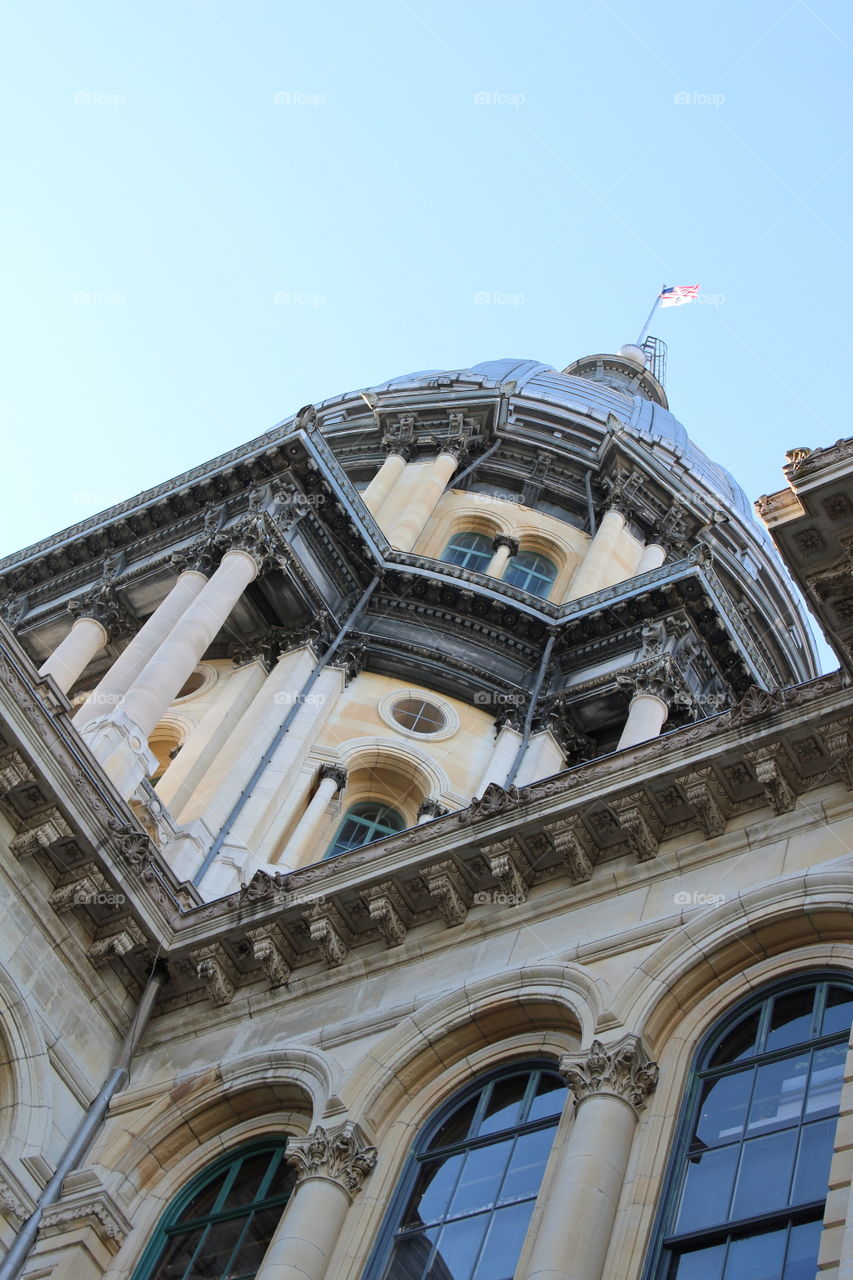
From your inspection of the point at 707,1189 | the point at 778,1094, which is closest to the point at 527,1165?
the point at 707,1189

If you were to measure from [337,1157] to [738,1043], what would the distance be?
4.75 metres

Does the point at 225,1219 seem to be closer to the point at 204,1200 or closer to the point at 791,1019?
the point at 204,1200

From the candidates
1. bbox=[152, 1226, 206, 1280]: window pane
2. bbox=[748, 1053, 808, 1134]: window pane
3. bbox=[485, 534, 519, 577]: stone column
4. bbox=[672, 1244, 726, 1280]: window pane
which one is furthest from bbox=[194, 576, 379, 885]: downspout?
bbox=[672, 1244, 726, 1280]: window pane

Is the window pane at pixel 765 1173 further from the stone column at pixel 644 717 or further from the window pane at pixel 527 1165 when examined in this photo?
the stone column at pixel 644 717

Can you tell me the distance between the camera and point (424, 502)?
48.2m

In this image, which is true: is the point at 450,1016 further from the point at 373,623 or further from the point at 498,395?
the point at 498,395

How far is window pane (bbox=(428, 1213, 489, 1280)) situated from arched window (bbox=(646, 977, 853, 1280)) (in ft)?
7.32

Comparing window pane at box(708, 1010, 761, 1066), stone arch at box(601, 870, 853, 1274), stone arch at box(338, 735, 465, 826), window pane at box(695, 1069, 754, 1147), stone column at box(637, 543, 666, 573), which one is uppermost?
stone column at box(637, 543, 666, 573)

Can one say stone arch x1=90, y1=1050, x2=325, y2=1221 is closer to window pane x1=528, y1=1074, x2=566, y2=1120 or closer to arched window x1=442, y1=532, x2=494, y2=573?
window pane x1=528, y1=1074, x2=566, y2=1120

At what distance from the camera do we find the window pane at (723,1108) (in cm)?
1853

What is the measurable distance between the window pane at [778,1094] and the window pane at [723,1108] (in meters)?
0.13

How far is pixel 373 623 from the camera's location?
136 feet

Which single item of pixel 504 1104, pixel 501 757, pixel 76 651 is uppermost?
pixel 501 757

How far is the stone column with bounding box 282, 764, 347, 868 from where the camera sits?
1380 inches
